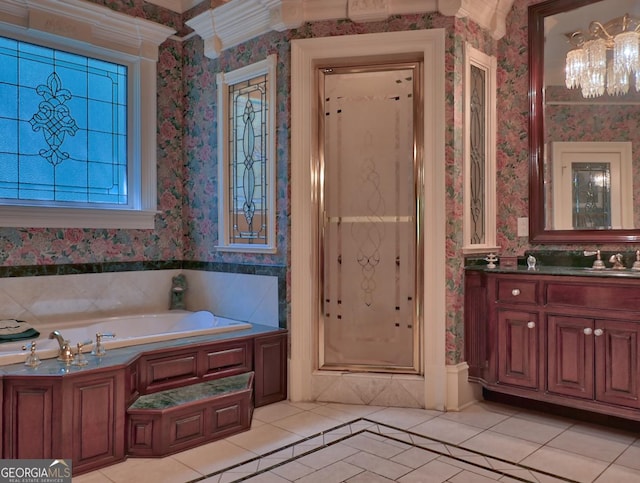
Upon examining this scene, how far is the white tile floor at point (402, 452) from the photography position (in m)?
2.45

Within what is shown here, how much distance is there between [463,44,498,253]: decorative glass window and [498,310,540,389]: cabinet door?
0.55 m

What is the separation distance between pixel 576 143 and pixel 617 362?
1.47 meters

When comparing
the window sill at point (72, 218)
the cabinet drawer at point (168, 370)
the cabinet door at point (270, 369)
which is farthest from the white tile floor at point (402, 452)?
the window sill at point (72, 218)

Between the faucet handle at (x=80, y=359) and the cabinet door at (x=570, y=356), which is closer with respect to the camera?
the faucet handle at (x=80, y=359)

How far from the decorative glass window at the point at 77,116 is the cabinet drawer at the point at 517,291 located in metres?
2.79

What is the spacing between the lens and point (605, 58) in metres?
3.34

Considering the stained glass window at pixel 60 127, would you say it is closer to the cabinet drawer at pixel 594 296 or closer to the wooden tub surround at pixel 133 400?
the wooden tub surround at pixel 133 400

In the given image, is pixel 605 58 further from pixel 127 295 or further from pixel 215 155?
pixel 127 295

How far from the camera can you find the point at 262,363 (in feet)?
11.6

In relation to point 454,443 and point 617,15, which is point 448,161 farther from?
point 454,443

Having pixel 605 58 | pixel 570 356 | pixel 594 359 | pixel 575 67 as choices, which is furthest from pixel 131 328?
pixel 605 58

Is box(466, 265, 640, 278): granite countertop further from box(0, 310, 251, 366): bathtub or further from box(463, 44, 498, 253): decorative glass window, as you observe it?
box(0, 310, 251, 366): bathtub

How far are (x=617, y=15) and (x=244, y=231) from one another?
2.93 meters

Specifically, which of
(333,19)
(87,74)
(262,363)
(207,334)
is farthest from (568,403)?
(87,74)
